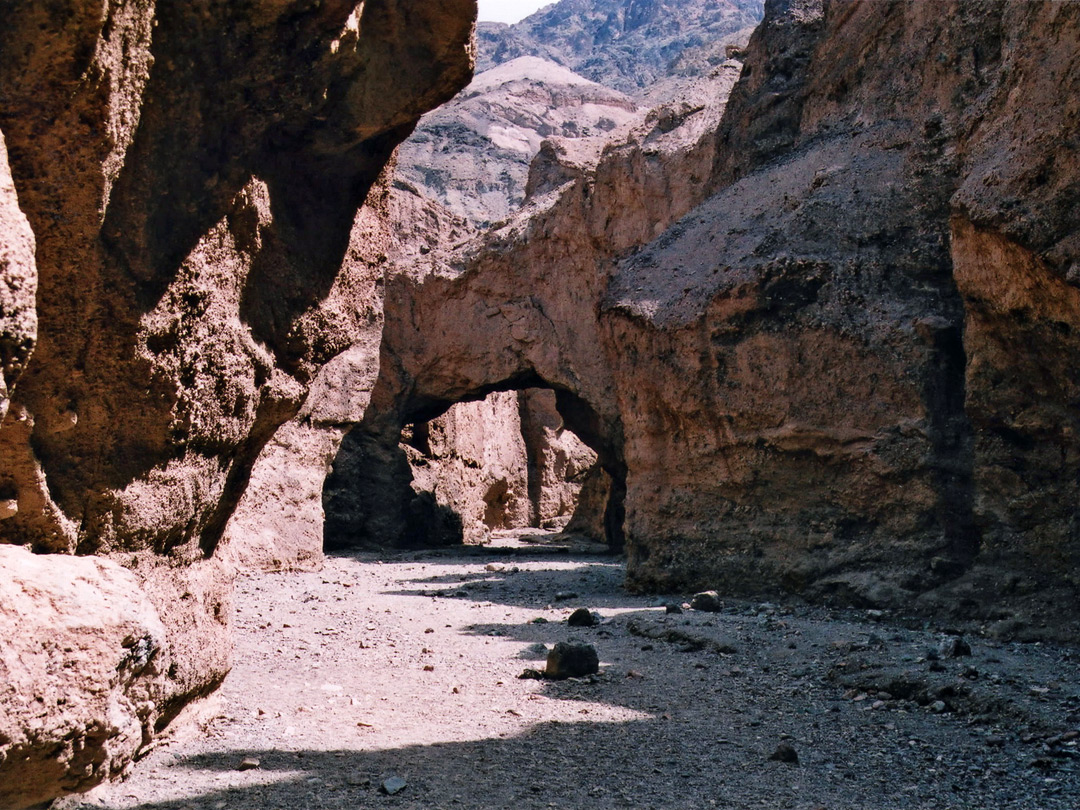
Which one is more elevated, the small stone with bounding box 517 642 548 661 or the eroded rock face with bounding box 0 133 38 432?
the eroded rock face with bounding box 0 133 38 432

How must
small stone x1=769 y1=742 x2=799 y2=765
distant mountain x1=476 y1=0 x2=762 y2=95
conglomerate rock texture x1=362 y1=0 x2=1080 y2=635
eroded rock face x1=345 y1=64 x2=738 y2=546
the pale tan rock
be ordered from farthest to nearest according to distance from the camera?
distant mountain x1=476 y1=0 x2=762 y2=95
eroded rock face x1=345 y1=64 x2=738 y2=546
conglomerate rock texture x1=362 y1=0 x2=1080 y2=635
small stone x1=769 y1=742 x2=799 y2=765
the pale tan rock

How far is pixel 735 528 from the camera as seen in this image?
655 centimetres

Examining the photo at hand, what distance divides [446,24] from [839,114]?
5.09 meters

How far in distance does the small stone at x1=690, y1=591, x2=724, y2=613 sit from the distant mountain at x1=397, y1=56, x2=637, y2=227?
1169 inches

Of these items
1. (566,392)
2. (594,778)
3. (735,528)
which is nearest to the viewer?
(594,778)

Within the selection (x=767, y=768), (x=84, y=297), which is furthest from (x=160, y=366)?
(x=767, y=768)

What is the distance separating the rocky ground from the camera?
2729mm

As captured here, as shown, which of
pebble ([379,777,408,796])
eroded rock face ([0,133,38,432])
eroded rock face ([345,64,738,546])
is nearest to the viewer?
eroded rock face ([0,133,38,432])

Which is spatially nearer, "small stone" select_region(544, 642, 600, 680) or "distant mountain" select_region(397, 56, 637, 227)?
"small stone" select_region(544, 642, 600, 680)

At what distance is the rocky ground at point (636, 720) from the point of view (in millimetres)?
2729

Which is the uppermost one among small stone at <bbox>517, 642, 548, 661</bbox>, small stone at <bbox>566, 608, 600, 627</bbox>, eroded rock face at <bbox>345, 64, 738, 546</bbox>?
eroded rock face at <bbox>345, 64, 738, 546</bbox>

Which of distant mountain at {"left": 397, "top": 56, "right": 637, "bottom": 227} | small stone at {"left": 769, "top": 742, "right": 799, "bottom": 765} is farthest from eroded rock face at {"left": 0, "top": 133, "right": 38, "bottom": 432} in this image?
distant mountain at {"left": 397, "top": 56, "right": 637, "bottom": 227}

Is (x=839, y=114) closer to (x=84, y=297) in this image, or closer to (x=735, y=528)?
(x=735, y=528)

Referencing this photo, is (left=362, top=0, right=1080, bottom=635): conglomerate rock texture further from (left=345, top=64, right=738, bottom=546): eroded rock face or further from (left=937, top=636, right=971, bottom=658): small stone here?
(left=345, top=64, right=738, bottom=546): eroded rock face
